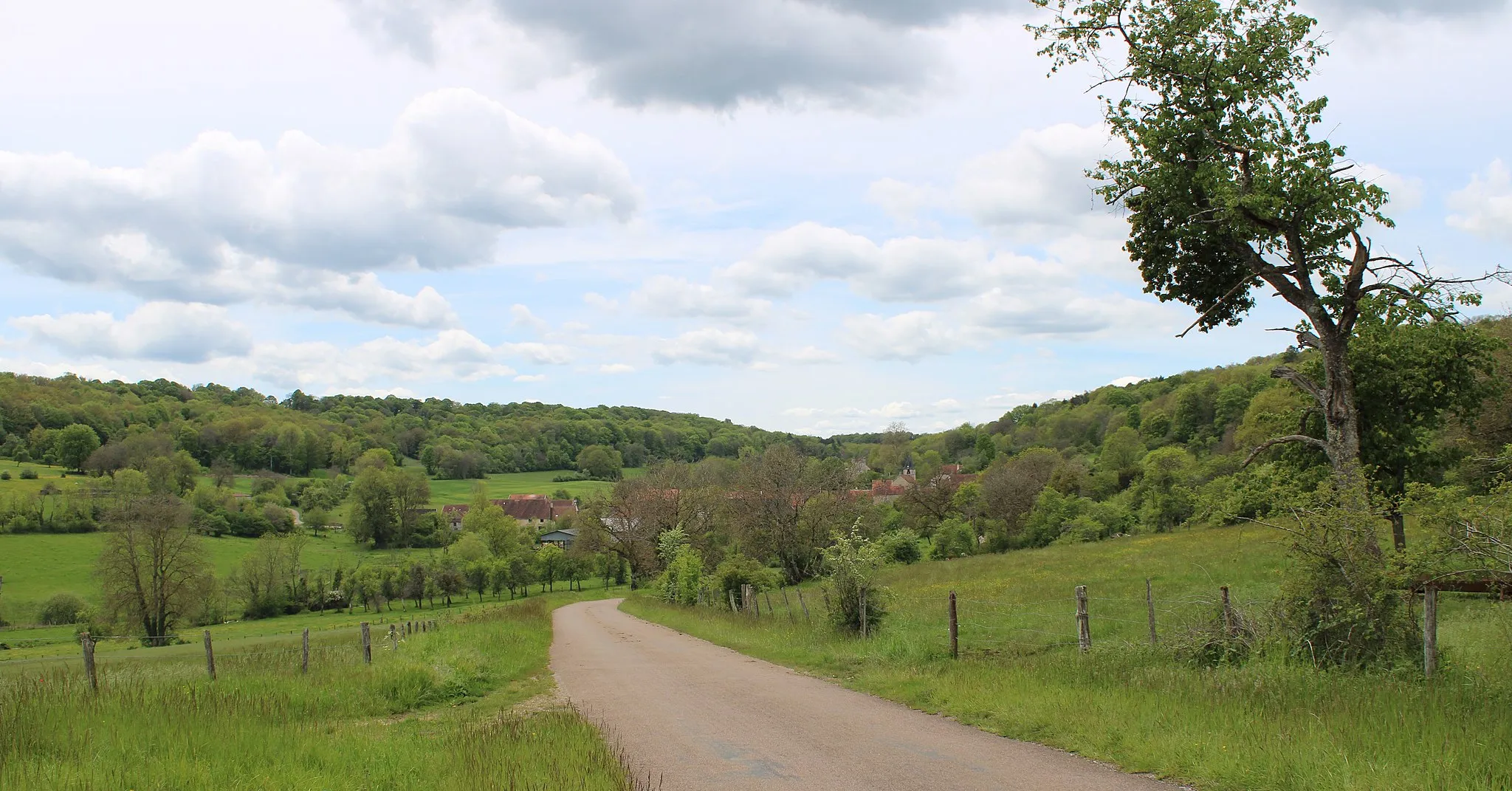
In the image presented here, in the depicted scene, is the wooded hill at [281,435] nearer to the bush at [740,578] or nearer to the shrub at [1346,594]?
the bush at [740,578]

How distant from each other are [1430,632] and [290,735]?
11.7 metres

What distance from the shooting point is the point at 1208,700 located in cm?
881

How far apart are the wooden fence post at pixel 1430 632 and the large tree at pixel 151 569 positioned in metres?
69.0

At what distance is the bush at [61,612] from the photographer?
64750 mm

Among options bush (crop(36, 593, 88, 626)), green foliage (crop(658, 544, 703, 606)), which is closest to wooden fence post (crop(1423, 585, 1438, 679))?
green foliage (crop(658, 544, 703, 606))

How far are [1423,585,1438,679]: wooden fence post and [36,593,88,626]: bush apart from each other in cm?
8016

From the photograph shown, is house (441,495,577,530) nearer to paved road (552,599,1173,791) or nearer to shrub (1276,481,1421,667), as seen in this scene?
paved road (552,599,1173,791)

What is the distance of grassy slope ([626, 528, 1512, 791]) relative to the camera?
6.62m

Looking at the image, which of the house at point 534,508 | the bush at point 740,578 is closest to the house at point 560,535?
the house at point 534,508

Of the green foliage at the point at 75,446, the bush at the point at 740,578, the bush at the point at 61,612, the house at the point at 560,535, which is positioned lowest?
the house at the point at 560,535

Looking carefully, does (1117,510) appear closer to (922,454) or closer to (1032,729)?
(1032,729)

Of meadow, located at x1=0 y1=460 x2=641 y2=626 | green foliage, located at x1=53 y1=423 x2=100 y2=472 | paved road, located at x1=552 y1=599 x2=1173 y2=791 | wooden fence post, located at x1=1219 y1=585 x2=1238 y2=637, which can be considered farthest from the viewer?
green foliage, located at x1=53 y1=423 x2=100 y2=472

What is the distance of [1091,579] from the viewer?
3062cm

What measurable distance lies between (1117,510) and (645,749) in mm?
59213
